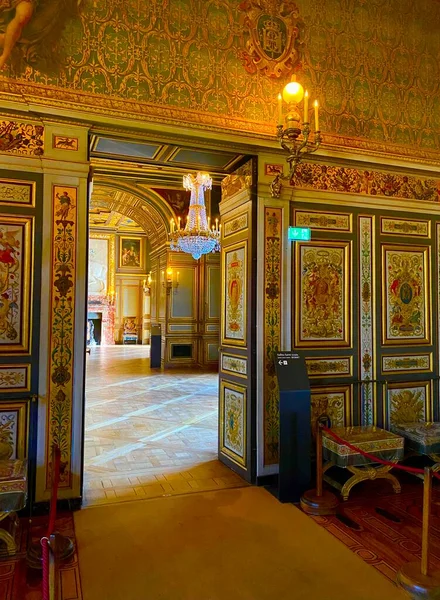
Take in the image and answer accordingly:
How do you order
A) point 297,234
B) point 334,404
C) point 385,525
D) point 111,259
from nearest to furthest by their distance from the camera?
point 385,525, point 297,234, point 334,404, point 111,259

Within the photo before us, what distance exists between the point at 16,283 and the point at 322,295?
298 cm

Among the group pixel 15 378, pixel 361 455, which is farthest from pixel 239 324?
pixel 15 378

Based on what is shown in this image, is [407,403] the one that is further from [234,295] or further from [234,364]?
[234,295]

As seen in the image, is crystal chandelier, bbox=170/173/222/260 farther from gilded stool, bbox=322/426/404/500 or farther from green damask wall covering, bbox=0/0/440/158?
gilded stool, bbox=322/426/404/500

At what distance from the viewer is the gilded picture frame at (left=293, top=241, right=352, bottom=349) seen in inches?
187

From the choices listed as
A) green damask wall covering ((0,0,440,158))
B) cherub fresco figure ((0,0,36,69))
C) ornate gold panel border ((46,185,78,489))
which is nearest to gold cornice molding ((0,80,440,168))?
green damask wall covering ((0,0,440,158))

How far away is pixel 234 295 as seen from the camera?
5.03 m

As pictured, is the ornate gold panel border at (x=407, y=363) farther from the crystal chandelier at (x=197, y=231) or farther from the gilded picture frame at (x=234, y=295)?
the crystal chandelier at (x=197, y=231)

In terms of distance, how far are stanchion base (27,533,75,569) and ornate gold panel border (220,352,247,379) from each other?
2.21 meters

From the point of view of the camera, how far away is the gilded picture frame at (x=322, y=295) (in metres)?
4.75

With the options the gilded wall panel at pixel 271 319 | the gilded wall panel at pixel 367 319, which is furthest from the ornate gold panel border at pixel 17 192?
the gilded wall panel at pixel 367 319

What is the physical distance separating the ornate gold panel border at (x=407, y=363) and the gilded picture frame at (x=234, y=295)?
1.65 meters

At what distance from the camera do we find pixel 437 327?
17.4ft

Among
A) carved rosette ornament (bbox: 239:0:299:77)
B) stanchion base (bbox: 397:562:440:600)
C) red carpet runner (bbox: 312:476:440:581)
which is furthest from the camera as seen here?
carved rosette ornament (bbox: 239:0:299:77)
